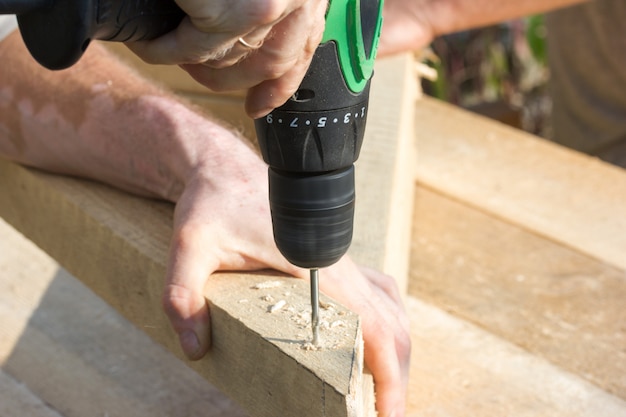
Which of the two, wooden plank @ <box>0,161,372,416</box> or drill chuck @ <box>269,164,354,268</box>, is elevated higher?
drill chuck @ <box>269,164,354,268</box>

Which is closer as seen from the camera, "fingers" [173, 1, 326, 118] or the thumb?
"fingers" [173, 1, 326, 118]

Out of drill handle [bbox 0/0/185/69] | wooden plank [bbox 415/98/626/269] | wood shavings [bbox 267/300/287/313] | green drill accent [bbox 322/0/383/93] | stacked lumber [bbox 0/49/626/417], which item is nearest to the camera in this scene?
drill handle [bbox 0/0/185/69]

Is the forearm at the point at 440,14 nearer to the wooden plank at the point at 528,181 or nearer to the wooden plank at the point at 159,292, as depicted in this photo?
the wooden plank at the point at 528,181

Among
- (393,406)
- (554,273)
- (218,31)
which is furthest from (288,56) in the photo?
(554,273)

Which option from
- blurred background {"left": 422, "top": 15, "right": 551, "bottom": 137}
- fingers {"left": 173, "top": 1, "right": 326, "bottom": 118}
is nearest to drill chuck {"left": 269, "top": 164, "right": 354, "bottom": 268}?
fingers {"left": 173, "top": 1, "right": 326, "bottom": 118}

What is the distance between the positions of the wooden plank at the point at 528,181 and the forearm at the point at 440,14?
0.24 m

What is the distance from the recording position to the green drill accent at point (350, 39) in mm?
878

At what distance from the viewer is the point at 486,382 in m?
1.37

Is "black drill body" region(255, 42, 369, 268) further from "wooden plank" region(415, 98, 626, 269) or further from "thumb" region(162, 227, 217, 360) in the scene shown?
"wooden plank" region(415, 98, 626, 269)

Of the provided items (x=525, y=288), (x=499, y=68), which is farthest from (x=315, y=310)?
(x=499, y=68)

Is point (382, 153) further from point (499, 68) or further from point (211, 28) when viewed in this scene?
point (499, 68)

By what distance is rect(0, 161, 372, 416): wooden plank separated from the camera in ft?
3.33

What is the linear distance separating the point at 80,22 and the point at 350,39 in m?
0.31

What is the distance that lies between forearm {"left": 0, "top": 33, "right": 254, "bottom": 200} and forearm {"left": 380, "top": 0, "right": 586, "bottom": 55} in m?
0.92
